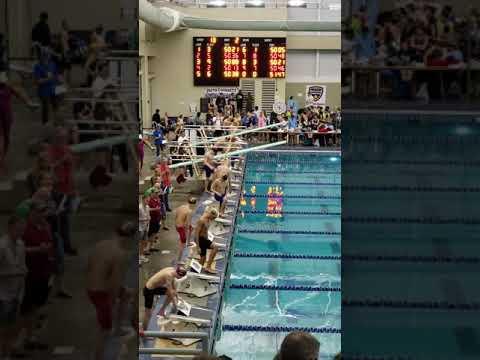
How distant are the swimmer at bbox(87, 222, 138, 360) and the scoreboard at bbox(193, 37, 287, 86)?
47.2 feet

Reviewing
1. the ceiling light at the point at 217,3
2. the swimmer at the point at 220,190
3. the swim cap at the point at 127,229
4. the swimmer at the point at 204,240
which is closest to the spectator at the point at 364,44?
the swim cap at the point at 127,229

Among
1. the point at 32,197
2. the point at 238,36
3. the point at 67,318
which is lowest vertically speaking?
the point at 67,318

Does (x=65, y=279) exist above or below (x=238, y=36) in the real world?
below

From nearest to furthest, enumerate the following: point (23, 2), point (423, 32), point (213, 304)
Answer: point (23, 2) → point (423, 32) → point (213, 304)

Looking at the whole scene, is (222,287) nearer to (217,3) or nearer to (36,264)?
(36,264)

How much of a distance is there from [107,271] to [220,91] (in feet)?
51.1

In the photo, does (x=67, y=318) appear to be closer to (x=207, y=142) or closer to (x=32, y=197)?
(x=32, y=197)

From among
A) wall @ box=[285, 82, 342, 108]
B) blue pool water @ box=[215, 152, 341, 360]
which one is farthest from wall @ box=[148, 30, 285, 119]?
blue pool water @ box=[215, 152, 341, 360]

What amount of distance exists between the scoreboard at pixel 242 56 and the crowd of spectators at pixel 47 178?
14.3 metres

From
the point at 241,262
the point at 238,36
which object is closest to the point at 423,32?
the point at 241,262

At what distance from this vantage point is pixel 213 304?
5.81 m

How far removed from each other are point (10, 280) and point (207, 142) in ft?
31.2

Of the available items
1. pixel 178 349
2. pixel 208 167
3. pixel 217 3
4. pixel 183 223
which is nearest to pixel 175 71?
pixel 217 3

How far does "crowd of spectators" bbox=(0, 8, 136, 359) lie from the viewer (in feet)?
6.43
